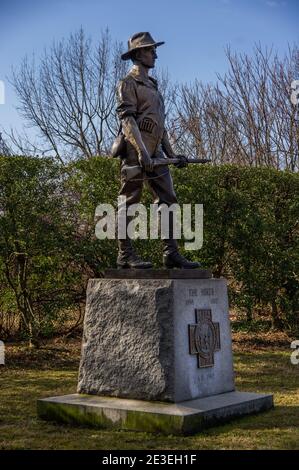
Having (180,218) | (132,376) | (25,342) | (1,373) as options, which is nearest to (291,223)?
(180,218)

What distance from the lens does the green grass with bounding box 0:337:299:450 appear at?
5539 millimetres

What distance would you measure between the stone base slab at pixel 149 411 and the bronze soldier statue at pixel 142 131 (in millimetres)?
1253

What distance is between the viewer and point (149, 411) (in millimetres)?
5891

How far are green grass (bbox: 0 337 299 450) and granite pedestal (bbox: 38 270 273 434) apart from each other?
0.47 ft

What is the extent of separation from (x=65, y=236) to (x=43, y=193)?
0.72m

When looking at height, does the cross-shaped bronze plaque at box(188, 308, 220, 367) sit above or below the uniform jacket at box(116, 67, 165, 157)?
below

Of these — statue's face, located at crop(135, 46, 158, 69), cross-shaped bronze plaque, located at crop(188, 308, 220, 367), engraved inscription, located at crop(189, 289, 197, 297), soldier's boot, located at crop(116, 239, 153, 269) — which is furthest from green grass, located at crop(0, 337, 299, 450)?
statue's face, located at crop(135, 46, 158, 69)

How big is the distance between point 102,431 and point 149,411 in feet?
1.42

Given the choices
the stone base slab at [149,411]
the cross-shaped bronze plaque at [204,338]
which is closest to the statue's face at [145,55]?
the cross-shaped bronze plaque at [204,338]

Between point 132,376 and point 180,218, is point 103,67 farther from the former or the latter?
point 132,376

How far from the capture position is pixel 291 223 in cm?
1265

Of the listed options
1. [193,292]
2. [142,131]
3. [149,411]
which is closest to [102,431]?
[149,411]

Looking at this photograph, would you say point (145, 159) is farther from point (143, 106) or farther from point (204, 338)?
point (204, 338)

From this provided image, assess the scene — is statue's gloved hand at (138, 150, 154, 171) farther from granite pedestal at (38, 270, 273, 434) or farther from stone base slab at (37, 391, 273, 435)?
stone base slab at (37, 391, 273, 435)
